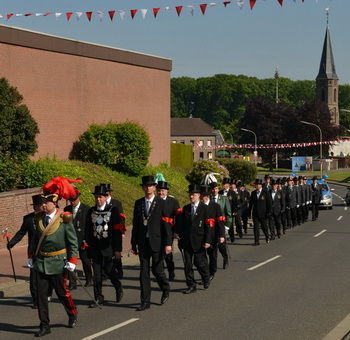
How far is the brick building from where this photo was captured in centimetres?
2955

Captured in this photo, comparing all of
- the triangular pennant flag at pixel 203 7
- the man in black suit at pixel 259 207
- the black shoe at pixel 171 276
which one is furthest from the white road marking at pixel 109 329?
the triangular pennant flag at pixel 203 7

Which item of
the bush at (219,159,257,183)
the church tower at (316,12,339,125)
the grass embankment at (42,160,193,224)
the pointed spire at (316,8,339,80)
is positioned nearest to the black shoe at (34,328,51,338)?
the grass embankment at (42,160,193,224)

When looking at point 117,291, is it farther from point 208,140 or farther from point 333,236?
point 208,140

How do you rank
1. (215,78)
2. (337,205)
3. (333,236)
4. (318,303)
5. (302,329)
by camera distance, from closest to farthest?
(302,329) < (318,303) < (333,236) < (337,205) < (215,78)

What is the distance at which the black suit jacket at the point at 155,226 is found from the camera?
36.9 ft

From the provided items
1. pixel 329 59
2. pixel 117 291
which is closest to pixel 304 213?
pixel 117 291

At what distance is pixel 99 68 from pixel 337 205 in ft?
57.7

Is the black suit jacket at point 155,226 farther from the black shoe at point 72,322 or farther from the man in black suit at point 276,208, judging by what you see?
the man in black suit at point 276,208

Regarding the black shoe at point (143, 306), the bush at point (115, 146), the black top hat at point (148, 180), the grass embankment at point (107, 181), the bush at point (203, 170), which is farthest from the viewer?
the bush at point (203, 170)

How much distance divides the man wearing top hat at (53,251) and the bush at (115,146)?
23.2m

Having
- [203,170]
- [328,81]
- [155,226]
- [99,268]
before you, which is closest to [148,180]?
[155,226]

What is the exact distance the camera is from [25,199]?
20000 millimetres

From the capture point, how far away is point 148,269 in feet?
36.3

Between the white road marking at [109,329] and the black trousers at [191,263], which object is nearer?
the white road marking at [109,329]
